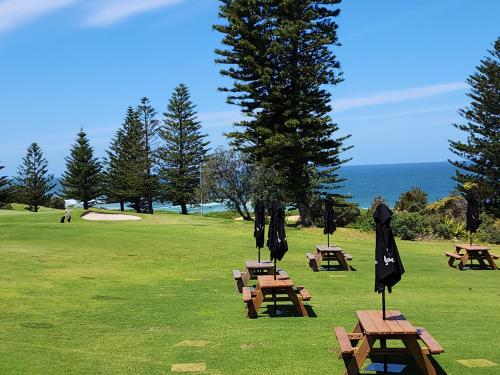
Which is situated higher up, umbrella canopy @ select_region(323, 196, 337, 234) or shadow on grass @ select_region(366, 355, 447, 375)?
umbrella canopy @ select_region(323, 196, 337, 234)

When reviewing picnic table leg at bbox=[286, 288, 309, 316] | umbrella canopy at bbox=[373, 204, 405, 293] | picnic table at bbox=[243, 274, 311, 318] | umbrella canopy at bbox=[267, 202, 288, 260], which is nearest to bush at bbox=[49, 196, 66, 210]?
umbrella canopy at bbox=[267, 202, 288, 260]

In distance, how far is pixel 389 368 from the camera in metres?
6.57

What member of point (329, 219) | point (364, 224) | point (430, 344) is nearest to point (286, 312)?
point (430, 344)

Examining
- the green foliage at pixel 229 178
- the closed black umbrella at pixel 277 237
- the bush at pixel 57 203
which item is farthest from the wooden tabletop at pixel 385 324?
the bush at pixel 57 203

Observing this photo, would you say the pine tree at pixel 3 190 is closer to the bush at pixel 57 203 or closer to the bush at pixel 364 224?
the bush at pixel 57 203

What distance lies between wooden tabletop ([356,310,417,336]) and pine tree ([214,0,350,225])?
26.6m

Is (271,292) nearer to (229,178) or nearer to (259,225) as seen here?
(259,225)

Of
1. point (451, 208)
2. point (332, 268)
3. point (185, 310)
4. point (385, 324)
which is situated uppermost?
point (451, 208)

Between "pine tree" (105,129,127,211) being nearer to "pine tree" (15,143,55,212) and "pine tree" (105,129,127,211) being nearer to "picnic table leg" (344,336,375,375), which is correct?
"pine tree" (15,143,55,212)

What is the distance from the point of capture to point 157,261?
16.2 metres

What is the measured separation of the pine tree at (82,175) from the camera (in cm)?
6284

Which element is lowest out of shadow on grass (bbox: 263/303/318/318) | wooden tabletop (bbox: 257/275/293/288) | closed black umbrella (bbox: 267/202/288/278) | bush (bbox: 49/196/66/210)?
shadow on grass (bbox: 263/303/318/318)

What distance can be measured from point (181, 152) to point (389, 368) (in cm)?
5197

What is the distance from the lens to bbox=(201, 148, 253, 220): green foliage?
124ft
